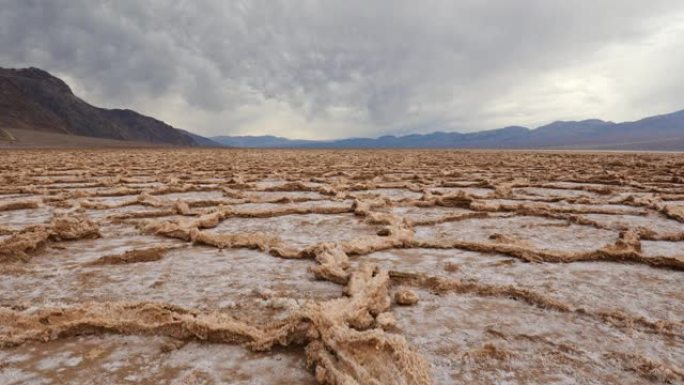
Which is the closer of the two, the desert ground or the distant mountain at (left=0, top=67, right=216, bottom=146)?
the desert ground

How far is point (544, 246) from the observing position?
263 cm

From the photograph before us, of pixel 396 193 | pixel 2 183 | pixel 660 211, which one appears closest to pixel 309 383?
pixel 660 211

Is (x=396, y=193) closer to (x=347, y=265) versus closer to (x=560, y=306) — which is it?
(x=347, y=265)

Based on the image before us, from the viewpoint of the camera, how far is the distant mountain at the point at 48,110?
7025cm

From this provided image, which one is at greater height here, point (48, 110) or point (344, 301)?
point (48, 110)

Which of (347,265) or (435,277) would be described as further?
(347,265)

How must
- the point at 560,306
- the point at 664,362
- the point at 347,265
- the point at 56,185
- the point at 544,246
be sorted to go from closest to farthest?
the point at 664,362
the point at 560,306
the point at 347,265
the point at 544,246
the point at 56,185

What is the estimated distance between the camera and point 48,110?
261 ft

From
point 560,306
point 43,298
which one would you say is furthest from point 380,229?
point 43,298

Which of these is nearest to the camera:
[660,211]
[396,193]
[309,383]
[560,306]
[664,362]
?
[309,383]

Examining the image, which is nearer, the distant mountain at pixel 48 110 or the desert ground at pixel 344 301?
the desert ground at pixel 344 301

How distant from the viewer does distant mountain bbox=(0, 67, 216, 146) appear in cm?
7025

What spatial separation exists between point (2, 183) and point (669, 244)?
6733 millimetres

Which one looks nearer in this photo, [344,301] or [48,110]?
[344,301]
